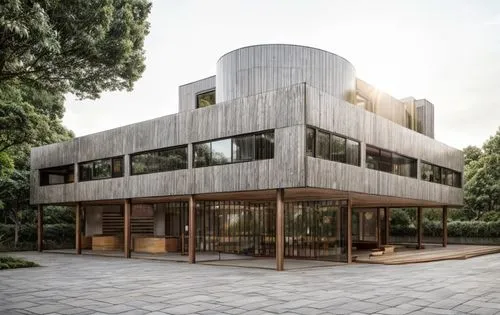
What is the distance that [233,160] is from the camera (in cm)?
1888

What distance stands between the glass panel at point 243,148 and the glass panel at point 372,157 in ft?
18.1

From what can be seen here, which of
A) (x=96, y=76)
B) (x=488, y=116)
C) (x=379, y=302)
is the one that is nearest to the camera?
(x=379, y=302)

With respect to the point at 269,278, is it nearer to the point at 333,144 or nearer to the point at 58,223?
the point at 333,144

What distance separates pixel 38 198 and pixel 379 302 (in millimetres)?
24852

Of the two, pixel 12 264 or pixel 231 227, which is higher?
pixel 231 227

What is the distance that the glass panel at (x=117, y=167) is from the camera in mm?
24484

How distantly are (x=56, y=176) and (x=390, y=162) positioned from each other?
66.0 feet

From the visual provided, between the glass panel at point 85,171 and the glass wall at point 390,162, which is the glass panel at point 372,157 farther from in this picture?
the glass panel at point 85,171

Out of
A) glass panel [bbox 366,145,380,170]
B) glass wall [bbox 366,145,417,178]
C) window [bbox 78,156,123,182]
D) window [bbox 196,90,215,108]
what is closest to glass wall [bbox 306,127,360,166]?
glass panel [bbox 366,145,380,170]

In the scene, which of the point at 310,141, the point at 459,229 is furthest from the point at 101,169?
the point at 459,229

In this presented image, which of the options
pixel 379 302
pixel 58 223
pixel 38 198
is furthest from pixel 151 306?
pixel 58 223

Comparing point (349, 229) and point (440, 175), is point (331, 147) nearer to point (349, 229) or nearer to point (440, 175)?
point (349, 229)

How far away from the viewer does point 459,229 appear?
125 ft

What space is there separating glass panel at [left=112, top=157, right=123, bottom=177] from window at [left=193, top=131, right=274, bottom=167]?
5655 mm
